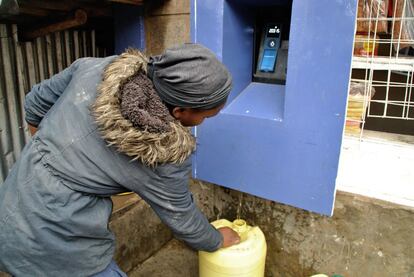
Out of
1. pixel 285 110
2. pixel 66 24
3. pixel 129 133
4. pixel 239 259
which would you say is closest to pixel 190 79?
pixel 129 133

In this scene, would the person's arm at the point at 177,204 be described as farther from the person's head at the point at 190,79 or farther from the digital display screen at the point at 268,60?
the digital display screen at the point at 268,60

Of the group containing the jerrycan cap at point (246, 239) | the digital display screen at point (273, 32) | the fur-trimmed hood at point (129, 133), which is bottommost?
the jerrycan cap at point (246, 239)

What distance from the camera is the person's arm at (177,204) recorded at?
1154 millimetres

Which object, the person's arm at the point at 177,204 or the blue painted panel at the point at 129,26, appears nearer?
the person's arm at the point at 177,204


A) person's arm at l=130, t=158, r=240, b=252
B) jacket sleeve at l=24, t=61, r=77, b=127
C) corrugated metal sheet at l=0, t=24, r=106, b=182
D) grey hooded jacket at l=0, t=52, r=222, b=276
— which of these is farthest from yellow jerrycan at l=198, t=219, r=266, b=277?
corrugated metal sheet at l=0, t=24, r=106, b=182

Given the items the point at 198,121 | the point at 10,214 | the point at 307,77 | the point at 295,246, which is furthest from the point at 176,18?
the point at 295,246

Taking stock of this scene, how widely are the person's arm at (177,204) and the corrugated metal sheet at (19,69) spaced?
5.17 ft

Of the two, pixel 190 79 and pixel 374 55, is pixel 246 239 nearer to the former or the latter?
pixel 190 79

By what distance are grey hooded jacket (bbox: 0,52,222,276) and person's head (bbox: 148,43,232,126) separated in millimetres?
89

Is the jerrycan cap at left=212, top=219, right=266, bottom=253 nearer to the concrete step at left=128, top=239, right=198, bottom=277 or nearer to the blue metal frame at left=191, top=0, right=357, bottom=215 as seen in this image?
the blue metal frame at left=191, top=0, right=357, bottom=215

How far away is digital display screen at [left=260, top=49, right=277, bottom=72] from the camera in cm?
179

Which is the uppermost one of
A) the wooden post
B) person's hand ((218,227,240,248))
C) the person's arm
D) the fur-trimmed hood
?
the wooden post

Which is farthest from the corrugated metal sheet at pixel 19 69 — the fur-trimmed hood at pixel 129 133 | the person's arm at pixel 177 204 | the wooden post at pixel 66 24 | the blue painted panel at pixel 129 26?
the person's arm at pixel 177 204

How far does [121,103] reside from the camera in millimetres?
1054
